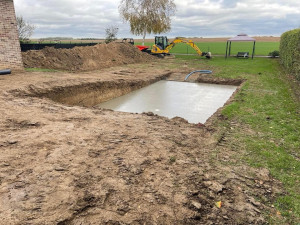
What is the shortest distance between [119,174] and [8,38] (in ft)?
34.3

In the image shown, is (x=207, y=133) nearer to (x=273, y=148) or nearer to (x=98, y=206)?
(x=273, y=148)

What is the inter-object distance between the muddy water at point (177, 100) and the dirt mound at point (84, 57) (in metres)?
6.13

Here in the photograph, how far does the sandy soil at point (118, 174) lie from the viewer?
2758 millimetres

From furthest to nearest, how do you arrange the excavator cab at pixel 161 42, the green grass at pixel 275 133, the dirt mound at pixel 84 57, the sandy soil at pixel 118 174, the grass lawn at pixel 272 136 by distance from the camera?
the excavator cab at pixel 161 42
the dirt mound at pixel 84 57
the green grass at pixel 275 133
the grass lawn at pixel 272 136
the sandy soil at pixel 118 174

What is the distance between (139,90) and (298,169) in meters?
9.26

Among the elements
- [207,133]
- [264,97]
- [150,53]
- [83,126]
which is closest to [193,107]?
[264,97]

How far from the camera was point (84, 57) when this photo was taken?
57.2ft

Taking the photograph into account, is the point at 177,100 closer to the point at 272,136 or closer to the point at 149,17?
the point at 272,136

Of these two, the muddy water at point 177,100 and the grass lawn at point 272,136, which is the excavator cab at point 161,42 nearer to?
the muddy water at point 177,100

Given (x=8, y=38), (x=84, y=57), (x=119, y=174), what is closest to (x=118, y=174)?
(x=119, y=174)

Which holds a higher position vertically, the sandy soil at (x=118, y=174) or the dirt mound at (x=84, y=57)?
the dirt mound at (x=84, y=57)

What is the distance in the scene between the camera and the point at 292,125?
6.17 m

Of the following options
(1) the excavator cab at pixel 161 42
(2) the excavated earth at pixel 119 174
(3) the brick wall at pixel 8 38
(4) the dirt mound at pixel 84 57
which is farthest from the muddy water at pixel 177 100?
(1) the excavator cab at pixel 161 42

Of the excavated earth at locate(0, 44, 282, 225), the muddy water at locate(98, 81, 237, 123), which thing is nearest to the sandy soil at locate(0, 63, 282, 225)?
the excavated earth at locate(0, 44, 282, 225)
